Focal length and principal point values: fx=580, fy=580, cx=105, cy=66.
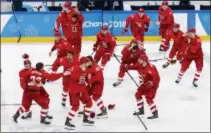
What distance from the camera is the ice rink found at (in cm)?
1037

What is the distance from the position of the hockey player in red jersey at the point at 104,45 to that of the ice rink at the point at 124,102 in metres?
0.55

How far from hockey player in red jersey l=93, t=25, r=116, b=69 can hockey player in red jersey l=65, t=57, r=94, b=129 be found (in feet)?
9.03

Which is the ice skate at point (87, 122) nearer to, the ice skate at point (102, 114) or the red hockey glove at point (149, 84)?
the ice skate at point (102, 114)

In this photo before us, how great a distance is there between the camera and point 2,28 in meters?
15.5

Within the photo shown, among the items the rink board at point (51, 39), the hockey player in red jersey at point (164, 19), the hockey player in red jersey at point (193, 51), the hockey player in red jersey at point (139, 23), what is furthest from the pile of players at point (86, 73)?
the rink board at point (51, 39)

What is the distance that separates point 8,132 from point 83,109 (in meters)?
1.54

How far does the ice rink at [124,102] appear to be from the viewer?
1037cm

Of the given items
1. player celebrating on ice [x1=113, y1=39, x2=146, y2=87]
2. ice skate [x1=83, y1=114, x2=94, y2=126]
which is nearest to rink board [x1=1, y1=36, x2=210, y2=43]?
player celebrating on ice [x1=113, y1=39, x2=146, y2=87]

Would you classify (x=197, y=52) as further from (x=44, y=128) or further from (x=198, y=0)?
(x=198, y=0)

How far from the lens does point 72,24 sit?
13.6 meters

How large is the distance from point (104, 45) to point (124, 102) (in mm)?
1691

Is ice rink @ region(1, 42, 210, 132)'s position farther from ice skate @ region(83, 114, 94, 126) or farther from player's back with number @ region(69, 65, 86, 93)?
player's back with number @ region(69, 65, 86, 93)

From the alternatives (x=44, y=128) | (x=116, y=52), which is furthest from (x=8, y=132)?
(x=116, y=52)

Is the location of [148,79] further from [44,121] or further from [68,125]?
[44,121]
